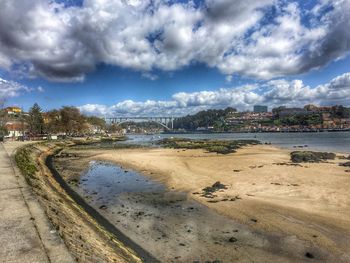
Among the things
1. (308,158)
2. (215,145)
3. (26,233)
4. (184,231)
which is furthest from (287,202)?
(215,145)

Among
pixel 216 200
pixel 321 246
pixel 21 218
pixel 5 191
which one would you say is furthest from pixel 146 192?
pixel 321 246

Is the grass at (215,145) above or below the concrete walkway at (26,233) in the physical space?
below

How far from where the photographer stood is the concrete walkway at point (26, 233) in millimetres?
7438

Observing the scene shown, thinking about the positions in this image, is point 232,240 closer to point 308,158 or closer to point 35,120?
point 308,158

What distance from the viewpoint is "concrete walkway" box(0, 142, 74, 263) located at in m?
7.44

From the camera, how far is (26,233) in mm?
9008

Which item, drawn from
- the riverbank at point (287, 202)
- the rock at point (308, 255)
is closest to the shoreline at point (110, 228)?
the riverbank at point (287, 202)

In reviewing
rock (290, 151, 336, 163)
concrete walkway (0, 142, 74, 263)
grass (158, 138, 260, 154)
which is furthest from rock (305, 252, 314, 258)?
grass (158, 138, 260, 154)

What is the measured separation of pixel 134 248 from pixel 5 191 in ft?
26.3

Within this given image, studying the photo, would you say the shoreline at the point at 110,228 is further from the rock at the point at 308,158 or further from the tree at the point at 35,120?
the tree at the point at 35,120

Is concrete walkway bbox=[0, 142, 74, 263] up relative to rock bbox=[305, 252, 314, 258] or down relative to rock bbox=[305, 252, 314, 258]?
up

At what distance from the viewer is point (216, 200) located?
59.0 ft

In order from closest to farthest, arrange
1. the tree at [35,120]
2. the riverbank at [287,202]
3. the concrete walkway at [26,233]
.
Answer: the concrete walkway at [26,233] < the riverbank at [287,202] < the tree at [35,120]

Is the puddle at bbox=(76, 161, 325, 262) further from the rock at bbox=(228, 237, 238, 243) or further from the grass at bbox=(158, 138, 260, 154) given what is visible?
the grass at bbox=(158, 138, 260, 154)
